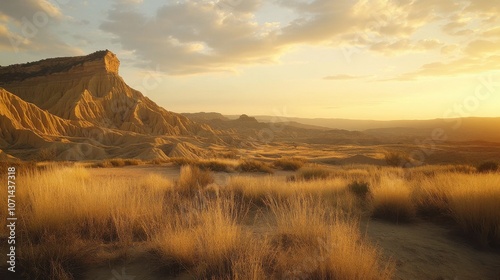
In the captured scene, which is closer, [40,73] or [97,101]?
[97,101]

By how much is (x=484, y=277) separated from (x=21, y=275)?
6.02 meters

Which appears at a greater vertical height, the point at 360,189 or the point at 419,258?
the point at 360,189

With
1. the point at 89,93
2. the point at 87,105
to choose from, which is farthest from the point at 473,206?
the point at 89,93

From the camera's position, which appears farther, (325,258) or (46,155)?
(46,155)

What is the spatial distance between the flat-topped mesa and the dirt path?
75328mm

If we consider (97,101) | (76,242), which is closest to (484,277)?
(76,242)

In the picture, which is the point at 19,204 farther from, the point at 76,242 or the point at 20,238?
the point at 76,242

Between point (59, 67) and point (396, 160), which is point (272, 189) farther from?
point (59, 67)

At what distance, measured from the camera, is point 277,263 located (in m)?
3.56

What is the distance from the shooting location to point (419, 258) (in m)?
4.54

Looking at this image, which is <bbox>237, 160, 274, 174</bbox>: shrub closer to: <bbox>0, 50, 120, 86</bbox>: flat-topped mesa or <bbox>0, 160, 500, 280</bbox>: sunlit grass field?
<bbox>0, 160, 500, 280</bbox>: sunlit grass field

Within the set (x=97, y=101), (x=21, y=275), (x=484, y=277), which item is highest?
(x=97, y=101)

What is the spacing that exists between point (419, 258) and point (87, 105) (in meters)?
65.8

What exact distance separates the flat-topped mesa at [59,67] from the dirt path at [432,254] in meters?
75.3
